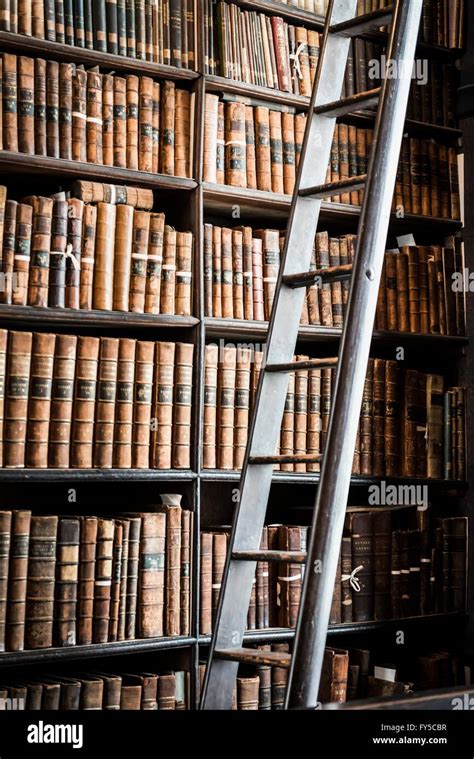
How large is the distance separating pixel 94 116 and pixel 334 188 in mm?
838

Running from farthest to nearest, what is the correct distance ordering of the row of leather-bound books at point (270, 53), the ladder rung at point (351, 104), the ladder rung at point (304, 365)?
1. the row of leather-bound books at point (270, 53)
2. the ladder rung at point (351, 104)
3. the ladder rung at point (304, 365)

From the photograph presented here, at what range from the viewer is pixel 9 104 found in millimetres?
2723

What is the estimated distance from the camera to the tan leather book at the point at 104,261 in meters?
2.81

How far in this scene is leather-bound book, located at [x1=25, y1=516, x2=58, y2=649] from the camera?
2.61 meters

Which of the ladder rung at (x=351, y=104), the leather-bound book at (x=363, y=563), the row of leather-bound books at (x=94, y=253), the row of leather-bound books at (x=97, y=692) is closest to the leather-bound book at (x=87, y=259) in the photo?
the row of leather-bound books at (x=94, y=253)

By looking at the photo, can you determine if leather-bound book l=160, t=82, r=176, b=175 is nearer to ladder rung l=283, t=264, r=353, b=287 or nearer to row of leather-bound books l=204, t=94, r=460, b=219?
row of leather-bound books l=204, t=94, r=460, b=219

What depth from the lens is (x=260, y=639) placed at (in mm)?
2967

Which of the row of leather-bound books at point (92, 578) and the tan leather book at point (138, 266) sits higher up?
the tan leather book at point (138, 266)

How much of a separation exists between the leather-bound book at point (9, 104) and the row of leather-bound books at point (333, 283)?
0.62 m

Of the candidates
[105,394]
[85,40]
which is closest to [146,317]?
[105,394]

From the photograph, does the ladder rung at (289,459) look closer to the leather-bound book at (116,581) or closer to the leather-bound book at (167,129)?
the leather-bound book at (116,581)

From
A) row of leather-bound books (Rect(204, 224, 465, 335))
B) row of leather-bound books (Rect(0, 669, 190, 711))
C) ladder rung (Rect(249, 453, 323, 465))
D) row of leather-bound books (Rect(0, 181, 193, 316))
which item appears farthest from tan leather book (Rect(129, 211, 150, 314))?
row of leather-bound books (Rect(0, 669, 190, 711))

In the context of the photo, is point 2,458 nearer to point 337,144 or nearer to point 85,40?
point 85,40

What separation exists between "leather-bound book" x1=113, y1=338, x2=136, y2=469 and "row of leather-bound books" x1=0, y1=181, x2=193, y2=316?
15 cm
